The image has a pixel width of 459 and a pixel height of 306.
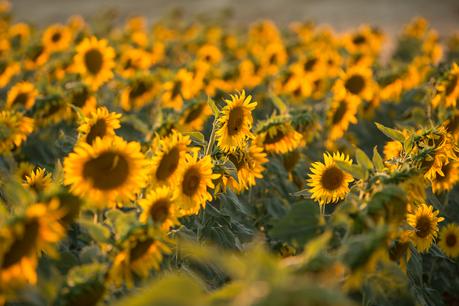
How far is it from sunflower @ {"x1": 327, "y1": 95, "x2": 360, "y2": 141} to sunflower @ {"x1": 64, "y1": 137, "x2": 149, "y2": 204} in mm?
2485

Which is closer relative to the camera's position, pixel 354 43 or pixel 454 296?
pixel 454 296

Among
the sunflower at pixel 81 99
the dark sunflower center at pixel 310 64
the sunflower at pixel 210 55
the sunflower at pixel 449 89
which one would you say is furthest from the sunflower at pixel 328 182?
the sunflower at pixel 210 55

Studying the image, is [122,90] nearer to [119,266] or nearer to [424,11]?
[119,266]

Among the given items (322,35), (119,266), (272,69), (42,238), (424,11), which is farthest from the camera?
(424,11)

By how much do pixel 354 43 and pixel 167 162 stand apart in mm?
5798

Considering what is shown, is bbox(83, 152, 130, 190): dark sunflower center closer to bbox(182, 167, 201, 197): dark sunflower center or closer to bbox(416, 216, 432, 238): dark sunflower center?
bbox(182, 167, 201, 197): dark sunflower center

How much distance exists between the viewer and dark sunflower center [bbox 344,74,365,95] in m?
4.79

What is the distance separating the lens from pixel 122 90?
4812 mm

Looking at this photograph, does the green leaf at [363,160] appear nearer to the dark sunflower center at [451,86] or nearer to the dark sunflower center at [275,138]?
the dark sunflower center at [275,138]

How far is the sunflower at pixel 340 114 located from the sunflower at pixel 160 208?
2.41m

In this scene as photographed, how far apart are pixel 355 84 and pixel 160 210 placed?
306 cm

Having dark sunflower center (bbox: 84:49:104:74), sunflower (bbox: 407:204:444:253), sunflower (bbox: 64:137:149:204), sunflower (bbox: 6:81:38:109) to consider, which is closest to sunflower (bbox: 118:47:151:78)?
dark sunflower center (bbox: 84:49:104:74)

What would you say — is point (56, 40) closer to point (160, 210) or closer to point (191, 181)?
point (191, 181)

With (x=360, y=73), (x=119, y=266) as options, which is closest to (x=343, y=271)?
(x=119, y=266)
